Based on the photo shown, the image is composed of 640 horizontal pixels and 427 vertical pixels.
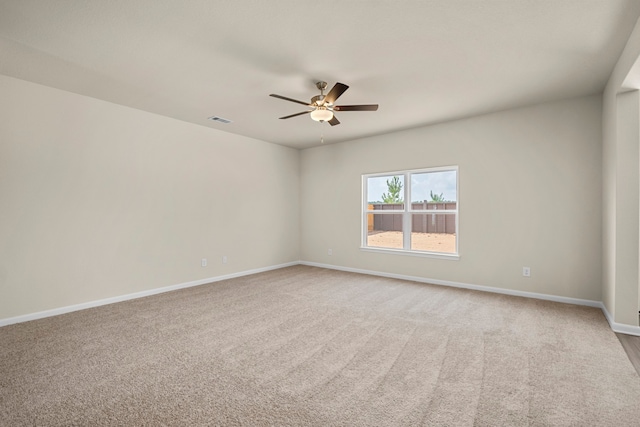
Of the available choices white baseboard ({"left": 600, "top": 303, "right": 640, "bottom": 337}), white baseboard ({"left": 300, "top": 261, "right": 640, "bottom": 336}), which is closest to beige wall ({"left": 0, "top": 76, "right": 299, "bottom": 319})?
white baseboard ({"left": 300, "top": 261, "right": 640, "bottom": 336})

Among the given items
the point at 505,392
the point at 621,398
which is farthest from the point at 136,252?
the point at 621,398

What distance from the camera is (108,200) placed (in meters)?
3.96

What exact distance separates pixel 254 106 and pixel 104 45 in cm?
177

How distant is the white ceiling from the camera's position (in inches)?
84.9

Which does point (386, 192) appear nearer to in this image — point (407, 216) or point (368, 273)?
point (407, 216)

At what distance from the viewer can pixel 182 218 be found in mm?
4762

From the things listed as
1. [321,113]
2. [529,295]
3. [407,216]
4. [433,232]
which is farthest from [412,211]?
[321,113]

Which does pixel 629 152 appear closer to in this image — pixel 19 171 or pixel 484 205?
pixel 484 205

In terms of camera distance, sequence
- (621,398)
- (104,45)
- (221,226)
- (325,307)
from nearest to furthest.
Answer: (621,398)
(104,45)
(325,307)
(221,226)

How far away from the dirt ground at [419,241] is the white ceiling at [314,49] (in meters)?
2.12

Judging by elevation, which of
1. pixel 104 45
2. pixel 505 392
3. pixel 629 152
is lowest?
pixel 505 392

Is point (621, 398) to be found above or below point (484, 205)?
below

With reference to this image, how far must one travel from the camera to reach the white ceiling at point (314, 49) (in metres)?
2.16

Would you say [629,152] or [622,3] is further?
[629,152]
